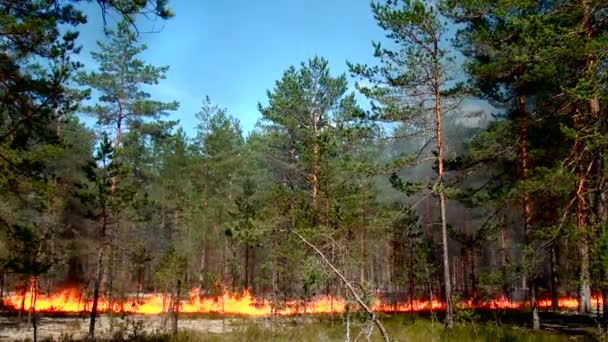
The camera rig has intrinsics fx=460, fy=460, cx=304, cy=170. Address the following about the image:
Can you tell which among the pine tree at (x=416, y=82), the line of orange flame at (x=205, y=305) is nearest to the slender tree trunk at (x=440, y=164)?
the pine tree at (x=416, y=82)

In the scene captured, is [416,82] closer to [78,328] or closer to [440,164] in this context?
[440,164]

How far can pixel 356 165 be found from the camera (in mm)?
14742

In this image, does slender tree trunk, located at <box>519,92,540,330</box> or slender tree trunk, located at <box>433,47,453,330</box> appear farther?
slender tree trunk, located at <box>433,47,453,330</box>

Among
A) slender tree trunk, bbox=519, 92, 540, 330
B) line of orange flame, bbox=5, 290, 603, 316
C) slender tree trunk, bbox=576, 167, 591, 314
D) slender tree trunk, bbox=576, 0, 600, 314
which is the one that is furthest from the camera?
line of orange flame, bbox=5, 290, 603, 316

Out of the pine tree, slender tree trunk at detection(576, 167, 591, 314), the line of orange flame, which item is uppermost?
the pine tree

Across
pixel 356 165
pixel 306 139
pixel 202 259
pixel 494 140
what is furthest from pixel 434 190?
pixel 202 259

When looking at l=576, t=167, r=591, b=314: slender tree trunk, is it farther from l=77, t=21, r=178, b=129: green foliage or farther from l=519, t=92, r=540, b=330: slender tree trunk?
l=77, t=21, r=178, b=129: green foliage

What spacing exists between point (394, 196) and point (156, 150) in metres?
34.5

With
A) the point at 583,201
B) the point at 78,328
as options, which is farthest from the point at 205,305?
the point at 583,201

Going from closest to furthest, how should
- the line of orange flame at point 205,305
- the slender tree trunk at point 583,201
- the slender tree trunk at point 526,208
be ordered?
the slender tree trunk at point 583,201 < the slender tree trunk at point 526,208 < the line of orange flame at point 205,305

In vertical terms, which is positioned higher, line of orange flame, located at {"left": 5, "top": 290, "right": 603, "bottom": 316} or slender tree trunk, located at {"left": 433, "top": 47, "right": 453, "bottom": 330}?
slender tree trunk, located at {"left": 433, "top": 47, "right": 453, "bottom": 330}

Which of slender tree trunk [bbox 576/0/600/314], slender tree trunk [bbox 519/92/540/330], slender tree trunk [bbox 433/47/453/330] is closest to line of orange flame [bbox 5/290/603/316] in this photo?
slender tree trunk [bbox 519/92/540/330]

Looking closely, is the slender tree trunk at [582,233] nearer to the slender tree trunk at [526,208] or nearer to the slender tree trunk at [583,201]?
the slender tree trunk at [583,201]

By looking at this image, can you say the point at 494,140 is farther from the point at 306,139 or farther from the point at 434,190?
the point at 306,139
